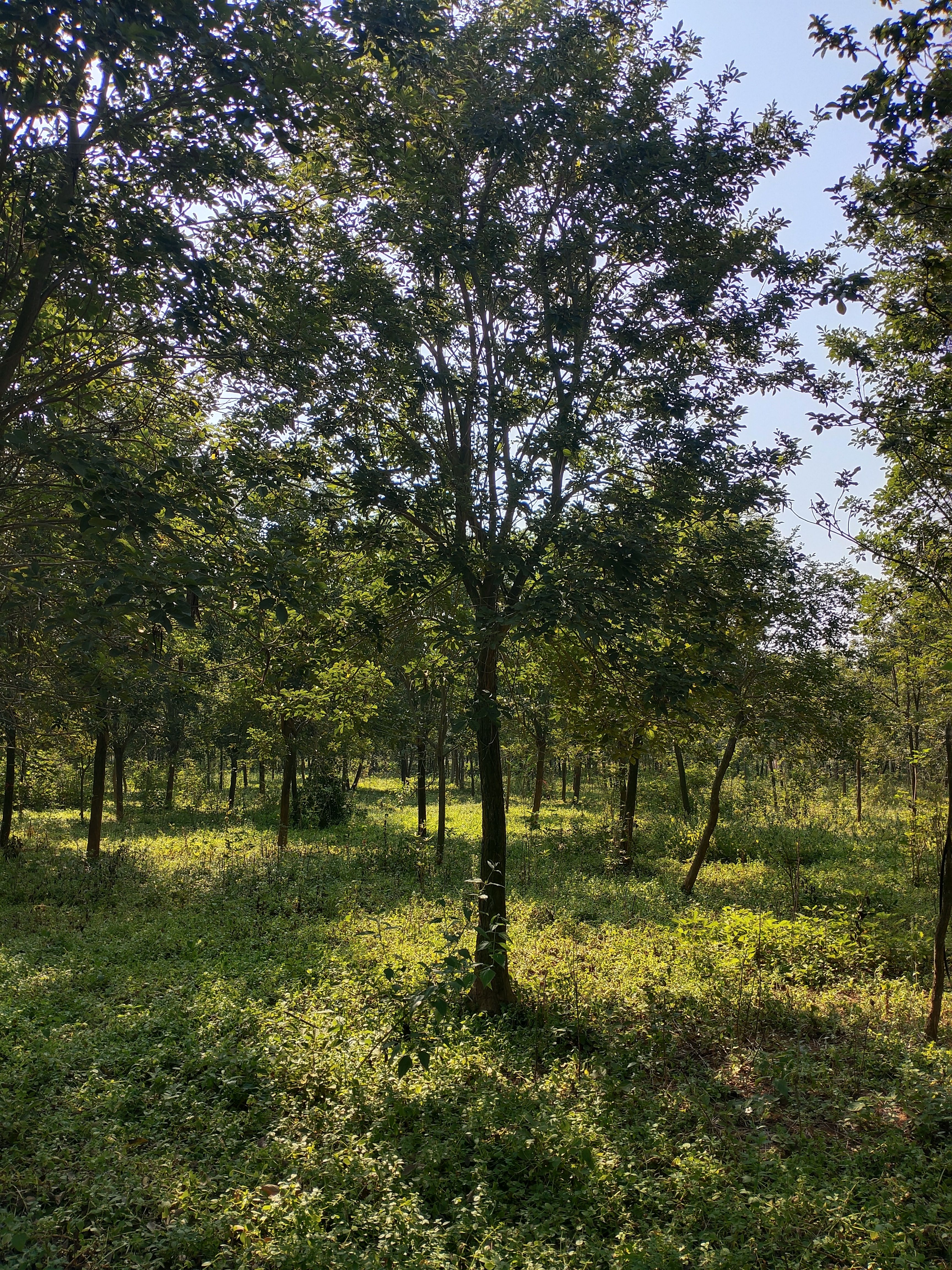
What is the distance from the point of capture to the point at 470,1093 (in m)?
6.42

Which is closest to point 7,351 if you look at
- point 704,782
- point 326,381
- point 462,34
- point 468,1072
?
point 326,381

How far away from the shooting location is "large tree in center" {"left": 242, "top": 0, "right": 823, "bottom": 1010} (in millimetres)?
6914

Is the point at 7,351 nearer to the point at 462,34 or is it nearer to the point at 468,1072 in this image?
the point at 462,34

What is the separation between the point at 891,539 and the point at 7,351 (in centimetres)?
857

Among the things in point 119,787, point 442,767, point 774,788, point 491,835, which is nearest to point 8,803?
point 119,787

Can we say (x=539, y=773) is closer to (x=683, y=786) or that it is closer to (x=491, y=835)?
(x=683, y=786)

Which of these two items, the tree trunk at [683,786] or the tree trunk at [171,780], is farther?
the tree trunk at [171,780]

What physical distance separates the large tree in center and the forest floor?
1684mm

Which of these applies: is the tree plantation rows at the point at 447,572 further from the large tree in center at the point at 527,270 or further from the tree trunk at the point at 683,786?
the tree trunk at the point at 683,786

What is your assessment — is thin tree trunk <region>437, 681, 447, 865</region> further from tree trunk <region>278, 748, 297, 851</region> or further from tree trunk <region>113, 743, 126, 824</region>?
tree trunk <region>113, 743, 126, 824</region>

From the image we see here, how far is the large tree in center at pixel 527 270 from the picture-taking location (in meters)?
6.91

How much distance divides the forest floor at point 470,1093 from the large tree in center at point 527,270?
5.52 ft

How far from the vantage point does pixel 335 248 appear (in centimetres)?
763

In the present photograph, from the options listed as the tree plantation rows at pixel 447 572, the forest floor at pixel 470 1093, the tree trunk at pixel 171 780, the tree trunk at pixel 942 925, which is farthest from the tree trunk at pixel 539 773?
the tree trunk at pixel 942 925
